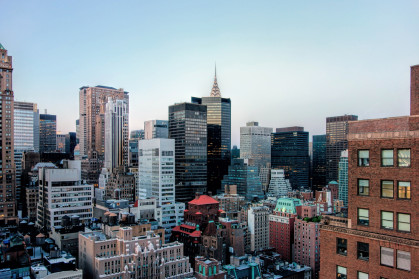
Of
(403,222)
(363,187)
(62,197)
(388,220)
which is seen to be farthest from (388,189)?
(62,197)

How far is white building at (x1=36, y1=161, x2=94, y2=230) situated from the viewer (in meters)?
127

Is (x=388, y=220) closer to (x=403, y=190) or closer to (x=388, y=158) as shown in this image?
(x=403, y=190)

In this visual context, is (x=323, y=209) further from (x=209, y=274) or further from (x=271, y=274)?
(x=209, y=274)

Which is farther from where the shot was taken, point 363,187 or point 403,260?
point 363,187

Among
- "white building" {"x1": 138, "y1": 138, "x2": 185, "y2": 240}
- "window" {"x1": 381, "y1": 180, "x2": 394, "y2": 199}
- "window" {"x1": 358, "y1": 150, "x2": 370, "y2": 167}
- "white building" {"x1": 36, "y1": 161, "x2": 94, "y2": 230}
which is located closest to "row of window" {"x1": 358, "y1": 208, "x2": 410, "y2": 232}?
"window" {"x1": 381, "y1": 180, "x2": 394, "y2": 199}

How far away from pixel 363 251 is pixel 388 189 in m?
4.36

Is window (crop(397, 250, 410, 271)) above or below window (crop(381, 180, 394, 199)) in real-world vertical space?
below

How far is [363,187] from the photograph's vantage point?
73.9 feet

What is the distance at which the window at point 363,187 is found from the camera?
22303 millimetres

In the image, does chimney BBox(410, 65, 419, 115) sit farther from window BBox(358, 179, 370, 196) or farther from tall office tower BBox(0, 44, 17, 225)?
tall office tower BBox(0, 44, 17, 225)

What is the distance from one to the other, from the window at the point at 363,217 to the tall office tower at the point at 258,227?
131021 mm

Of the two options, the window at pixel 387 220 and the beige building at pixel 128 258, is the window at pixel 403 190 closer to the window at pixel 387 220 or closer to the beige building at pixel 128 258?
the window at pixel 387 220

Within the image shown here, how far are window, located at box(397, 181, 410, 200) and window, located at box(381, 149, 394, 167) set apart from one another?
128 cm

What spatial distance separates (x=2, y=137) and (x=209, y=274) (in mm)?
112050
